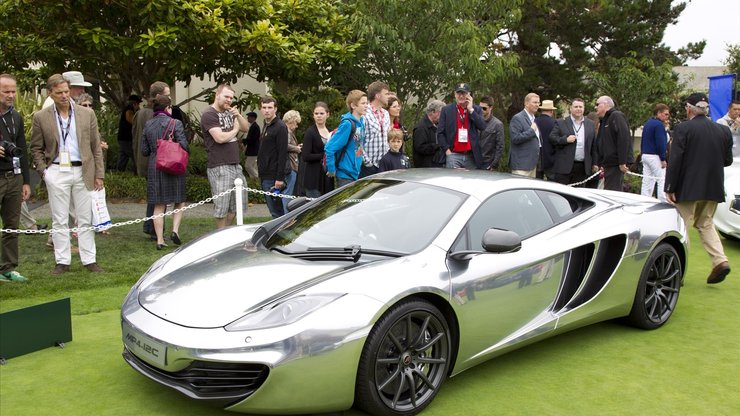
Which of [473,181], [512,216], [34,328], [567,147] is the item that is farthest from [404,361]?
[567,147]

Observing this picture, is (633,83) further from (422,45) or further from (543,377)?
(543,377)

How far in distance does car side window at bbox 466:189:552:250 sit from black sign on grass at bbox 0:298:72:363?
2.82m

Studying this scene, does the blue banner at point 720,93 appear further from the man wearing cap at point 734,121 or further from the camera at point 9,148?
the camera at point 9,148

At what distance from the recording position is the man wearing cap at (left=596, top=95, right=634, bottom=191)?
1002cm

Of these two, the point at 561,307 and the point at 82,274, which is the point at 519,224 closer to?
the point at 561,307

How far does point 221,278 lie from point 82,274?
11.7 ft

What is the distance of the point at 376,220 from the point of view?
450cm

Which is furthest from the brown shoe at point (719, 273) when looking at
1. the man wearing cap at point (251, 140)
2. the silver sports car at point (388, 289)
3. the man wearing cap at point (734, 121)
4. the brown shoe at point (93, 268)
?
the man wearing cap at point (251, 140)

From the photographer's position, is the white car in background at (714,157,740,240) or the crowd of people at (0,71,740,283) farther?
the white car in background at (714,157,740,240)

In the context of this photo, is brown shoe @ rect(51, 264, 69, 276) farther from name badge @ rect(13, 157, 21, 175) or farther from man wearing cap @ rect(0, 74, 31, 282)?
name badge @ rect(13, 157, 21, 175)

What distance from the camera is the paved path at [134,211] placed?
10.6 meters

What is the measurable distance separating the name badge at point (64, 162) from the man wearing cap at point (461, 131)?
4.59 meters

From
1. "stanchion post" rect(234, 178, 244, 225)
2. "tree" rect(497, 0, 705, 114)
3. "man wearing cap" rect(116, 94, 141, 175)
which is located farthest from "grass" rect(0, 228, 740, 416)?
"tree" rect(497, 0, 705, 114)

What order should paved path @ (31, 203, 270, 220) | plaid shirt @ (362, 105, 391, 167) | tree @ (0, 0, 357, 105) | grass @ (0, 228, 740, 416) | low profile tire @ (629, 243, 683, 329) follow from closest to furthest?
1. grass @ (0, 228, 740, 416)
2. low profile tire @ (629, 243, 683, 329)
3. plaid shirt @ (362, 105, 391, 167)
4. paved path @ (31, 203, 270, 220)
5. tree @ (0, 0, 357, 105)
